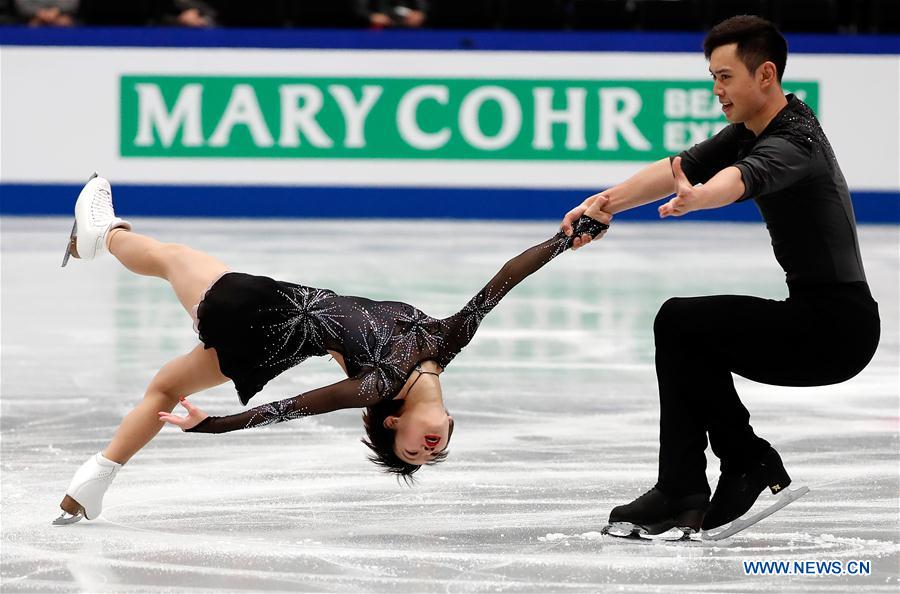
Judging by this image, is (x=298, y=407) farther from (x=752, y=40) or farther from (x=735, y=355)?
(x=752, y=40)

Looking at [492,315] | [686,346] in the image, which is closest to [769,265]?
[492,315]

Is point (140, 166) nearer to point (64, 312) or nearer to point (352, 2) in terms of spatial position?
point (352, 2)

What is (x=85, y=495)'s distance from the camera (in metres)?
3.73

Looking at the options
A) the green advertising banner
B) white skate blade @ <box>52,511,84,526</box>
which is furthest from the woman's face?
the green advertising banner

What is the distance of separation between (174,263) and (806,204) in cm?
175

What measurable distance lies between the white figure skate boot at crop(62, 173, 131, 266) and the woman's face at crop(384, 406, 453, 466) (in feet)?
4.06

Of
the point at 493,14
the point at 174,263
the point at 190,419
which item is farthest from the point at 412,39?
the point at 190,419

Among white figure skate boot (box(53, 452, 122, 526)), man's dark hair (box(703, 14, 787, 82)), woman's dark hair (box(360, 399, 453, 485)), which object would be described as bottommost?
white figure skate boot (box(53, 452, 122, 526))

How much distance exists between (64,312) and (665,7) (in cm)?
669

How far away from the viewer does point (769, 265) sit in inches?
363

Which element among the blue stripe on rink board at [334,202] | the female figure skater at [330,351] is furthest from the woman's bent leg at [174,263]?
the blue stripe on rink board at [334,202]

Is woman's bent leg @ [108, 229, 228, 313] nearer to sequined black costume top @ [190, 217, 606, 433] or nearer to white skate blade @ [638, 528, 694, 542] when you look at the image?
sequined black costume top @ [190, 217, 606, 433]

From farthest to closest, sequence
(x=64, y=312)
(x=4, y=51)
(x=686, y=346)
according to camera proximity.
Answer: (x=4, y=51)
(x=64, y=312)
(x=686, y=346)

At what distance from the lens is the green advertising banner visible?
11602 mm
